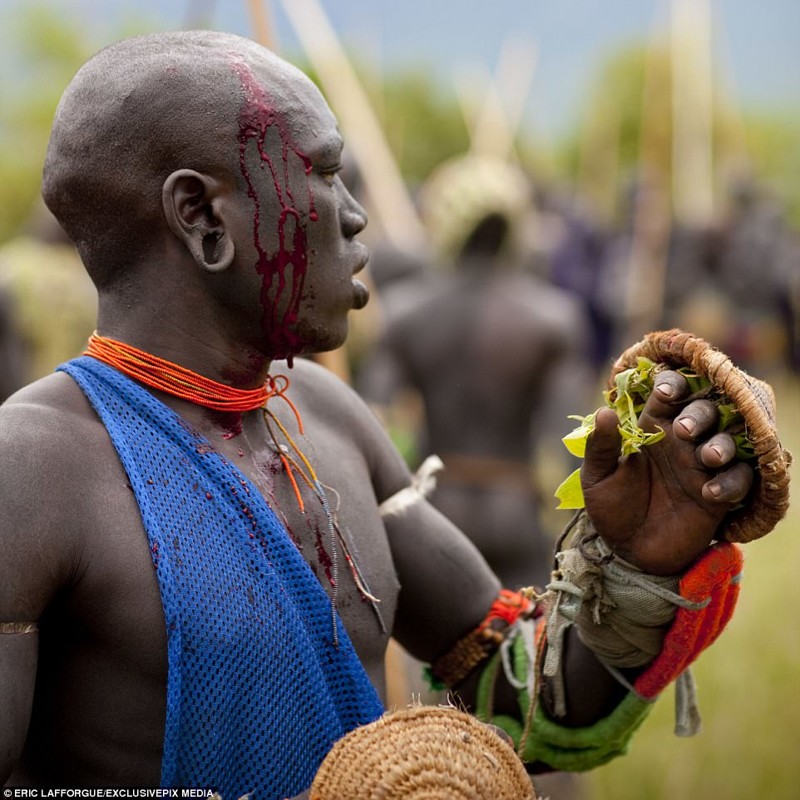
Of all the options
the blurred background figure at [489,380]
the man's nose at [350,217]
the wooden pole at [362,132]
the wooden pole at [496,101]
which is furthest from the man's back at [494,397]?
the wooden pole at [496,101]

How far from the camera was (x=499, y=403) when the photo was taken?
5715mm

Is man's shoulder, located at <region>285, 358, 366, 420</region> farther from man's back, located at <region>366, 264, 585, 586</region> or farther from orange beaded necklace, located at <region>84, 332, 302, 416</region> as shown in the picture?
man's back, located at <region>366, 264, 585, 586</region>

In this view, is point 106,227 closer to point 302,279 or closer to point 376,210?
point 302,279

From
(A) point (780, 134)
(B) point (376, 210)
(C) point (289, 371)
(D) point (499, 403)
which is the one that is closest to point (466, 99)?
(B) point (376, 210)

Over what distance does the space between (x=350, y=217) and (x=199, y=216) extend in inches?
9.8

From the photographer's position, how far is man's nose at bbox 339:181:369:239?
82.6 inches

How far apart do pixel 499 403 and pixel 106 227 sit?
3812mm

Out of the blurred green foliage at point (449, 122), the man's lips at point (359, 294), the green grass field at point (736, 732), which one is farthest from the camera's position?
the blurred green foliage at point (449, 122)

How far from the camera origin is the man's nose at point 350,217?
2.10 meters

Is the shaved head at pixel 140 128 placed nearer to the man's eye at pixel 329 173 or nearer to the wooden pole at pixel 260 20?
the man's eye at pixel 329 173

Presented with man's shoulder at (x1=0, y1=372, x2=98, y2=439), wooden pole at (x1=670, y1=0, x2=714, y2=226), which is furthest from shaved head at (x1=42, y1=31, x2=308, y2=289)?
A: wooden pole at (x1=670, y1=0, x2=714, y2=226)

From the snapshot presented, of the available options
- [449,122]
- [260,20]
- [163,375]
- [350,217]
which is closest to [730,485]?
[350,217]

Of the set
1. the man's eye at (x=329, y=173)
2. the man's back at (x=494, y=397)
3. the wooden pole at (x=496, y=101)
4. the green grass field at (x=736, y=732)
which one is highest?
the man's eye at (x=329, y=173)

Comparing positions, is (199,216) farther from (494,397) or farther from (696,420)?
(494,397)
